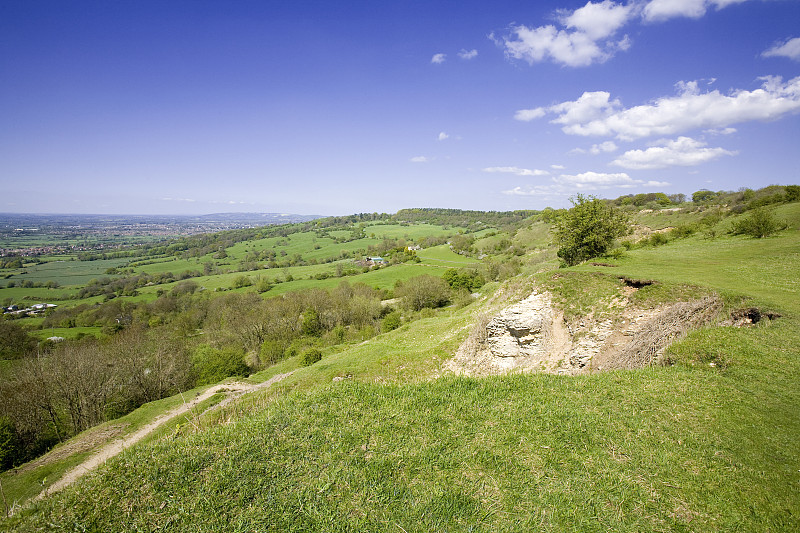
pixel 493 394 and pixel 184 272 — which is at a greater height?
pixel 493 394

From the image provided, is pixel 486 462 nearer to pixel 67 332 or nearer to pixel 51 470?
pixel 51 470

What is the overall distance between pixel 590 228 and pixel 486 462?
91.1 feet

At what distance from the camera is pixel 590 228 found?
27.7 meters

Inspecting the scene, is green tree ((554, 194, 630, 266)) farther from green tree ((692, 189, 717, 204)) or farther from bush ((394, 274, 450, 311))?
green tree ((692, 189, 717, 204))

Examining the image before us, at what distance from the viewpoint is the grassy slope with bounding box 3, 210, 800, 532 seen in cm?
510

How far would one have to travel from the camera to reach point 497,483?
18.9 feet

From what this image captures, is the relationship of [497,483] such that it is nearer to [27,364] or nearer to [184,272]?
[27,364]

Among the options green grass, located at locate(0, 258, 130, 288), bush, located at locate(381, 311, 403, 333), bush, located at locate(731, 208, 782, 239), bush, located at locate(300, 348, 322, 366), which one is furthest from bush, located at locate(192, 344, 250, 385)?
green grass, located at locate(0, 258, 130, 288)

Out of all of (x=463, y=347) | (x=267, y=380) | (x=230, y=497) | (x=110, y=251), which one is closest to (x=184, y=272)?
(x=110, y=251)

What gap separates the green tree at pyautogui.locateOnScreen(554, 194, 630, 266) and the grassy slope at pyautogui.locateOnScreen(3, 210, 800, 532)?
1949 centimetres

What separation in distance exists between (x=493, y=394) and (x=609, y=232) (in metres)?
25.6

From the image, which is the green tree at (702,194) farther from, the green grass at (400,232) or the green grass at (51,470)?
the green grass at (51,470)

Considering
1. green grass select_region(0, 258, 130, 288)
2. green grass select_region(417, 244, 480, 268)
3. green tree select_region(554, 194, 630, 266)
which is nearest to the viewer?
green tree select_region(554, 194, 630, 266)

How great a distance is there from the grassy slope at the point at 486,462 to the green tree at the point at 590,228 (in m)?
19.5
